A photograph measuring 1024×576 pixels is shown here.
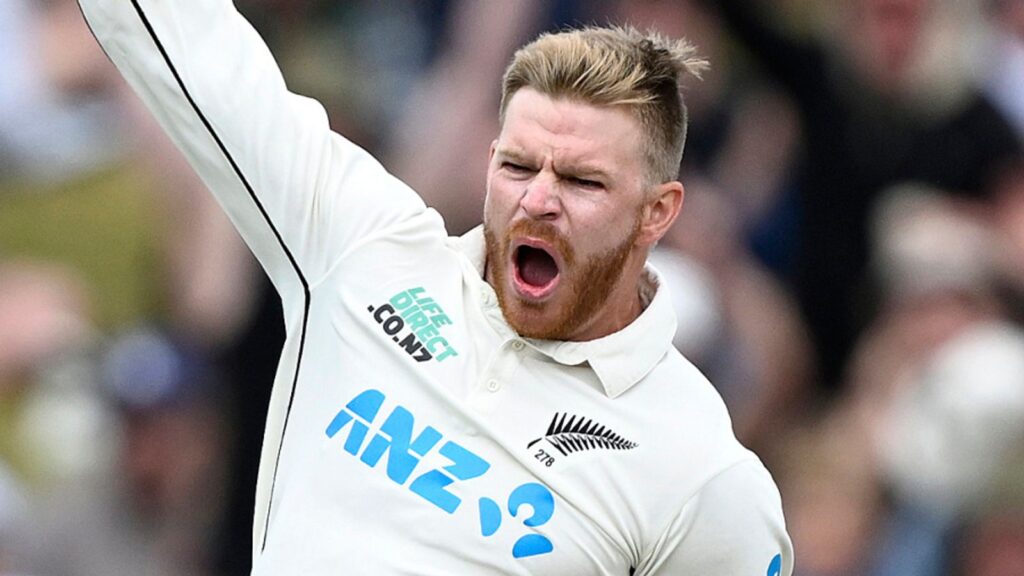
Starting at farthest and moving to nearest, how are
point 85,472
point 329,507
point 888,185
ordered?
point 888,185 < point 85,472 < point 329,507

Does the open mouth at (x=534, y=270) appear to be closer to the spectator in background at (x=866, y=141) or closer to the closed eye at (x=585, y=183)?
the closed eye at (x=585, y=183)

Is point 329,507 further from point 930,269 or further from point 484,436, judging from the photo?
point 930,269

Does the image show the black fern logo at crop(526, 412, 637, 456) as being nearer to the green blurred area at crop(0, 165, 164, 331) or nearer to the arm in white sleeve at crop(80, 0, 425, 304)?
the arm in white sleeve at crop(80, 0, 425, 304)

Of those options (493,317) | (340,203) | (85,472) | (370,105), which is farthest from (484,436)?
(370,105)

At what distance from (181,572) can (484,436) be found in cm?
285

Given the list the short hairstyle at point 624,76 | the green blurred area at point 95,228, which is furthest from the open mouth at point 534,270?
the green blurred area at point 95,228

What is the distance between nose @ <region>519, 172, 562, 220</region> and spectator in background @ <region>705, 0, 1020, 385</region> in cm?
317

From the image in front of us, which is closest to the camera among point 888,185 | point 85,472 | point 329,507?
point 329,507

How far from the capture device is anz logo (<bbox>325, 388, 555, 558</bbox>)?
3.42 metres

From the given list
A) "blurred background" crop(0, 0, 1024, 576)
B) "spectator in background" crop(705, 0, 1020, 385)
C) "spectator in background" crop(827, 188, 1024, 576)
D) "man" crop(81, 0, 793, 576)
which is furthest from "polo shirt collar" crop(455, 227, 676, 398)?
"spectator in background" crop(705, 0, 1020, 385)

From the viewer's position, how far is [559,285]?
354cm

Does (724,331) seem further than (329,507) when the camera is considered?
Yes

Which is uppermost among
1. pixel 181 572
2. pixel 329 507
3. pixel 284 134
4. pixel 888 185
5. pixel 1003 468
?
pixel 284 134

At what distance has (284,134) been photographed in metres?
3.53
